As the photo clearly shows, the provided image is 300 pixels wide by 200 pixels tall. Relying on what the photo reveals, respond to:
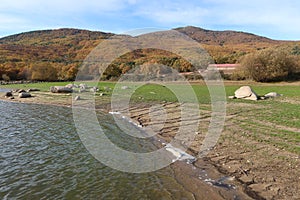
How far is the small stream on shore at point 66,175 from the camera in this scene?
23.9ft

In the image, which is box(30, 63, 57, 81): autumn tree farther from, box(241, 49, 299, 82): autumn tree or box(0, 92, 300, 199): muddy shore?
box(0, 92, 300, 199): muddy shore

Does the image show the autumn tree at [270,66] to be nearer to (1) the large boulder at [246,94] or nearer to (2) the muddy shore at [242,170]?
(1) the large boulder at [246,94]

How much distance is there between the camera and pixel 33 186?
771 centimetres

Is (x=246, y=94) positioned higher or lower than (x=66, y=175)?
higher

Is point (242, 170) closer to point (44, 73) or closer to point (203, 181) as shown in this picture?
point (203, 181)

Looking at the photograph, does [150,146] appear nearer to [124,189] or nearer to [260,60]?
[124,189]

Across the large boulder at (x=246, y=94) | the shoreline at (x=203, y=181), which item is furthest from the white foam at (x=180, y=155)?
the large boulder at (x=246, y=94)

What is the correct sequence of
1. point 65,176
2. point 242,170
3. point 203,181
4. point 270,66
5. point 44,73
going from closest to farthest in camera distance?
point 203,181 → point 242,170 → point 65,176 → point 270,66 → point 44,73

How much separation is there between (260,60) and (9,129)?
42673 millimetres

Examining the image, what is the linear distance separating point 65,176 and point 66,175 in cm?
8

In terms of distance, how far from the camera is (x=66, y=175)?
8523 mm

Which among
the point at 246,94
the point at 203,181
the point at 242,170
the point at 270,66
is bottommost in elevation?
the point at 203,181

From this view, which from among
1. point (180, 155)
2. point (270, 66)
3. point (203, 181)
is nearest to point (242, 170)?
point (203, 181)

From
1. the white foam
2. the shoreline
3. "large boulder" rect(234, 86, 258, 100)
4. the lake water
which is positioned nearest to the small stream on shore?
the lake water
